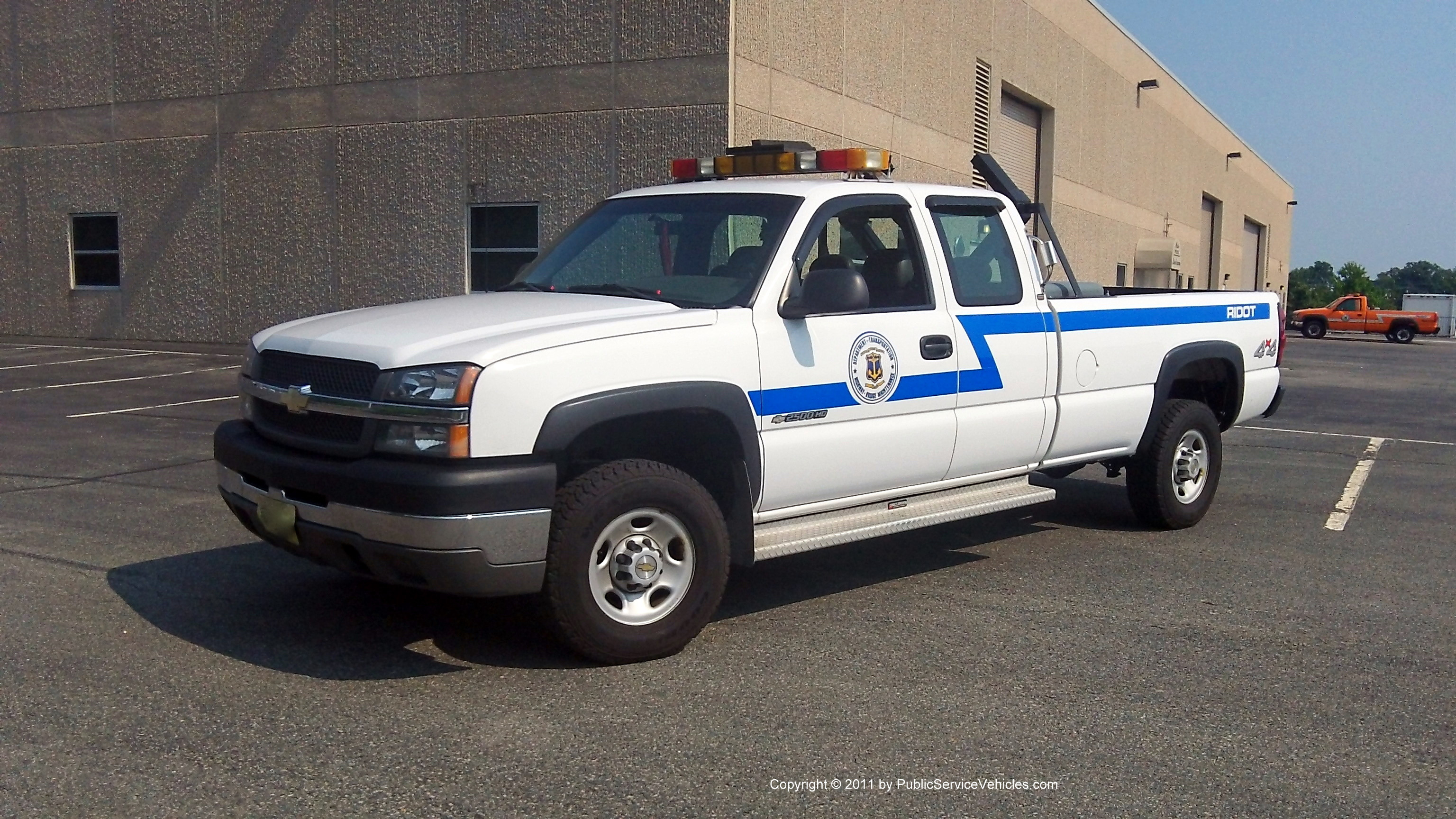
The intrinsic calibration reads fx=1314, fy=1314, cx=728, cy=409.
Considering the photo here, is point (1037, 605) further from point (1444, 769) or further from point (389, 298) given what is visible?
point (389, 298)

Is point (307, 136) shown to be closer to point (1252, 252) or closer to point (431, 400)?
point (431, 400)

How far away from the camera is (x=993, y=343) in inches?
258

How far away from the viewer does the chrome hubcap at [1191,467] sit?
807 centimetres

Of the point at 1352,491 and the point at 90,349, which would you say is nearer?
the point at 1352,491

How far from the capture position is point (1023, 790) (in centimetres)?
398

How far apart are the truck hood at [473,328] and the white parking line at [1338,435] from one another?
32.0 ft

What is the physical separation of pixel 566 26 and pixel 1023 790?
1641cm

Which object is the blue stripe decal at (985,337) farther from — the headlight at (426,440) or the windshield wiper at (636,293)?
the headlight at (426,440)

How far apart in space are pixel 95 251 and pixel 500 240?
8488 mm

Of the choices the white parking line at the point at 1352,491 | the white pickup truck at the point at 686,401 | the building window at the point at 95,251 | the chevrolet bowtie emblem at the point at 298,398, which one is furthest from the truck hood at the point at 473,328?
the building window at the point at 95,251

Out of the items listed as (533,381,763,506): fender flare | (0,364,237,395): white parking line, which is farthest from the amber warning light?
(0,364,237,395): white parking line

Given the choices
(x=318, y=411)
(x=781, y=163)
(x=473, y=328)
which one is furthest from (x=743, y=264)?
(x=318, y=411)

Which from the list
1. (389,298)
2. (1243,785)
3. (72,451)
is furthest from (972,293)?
(389,298)

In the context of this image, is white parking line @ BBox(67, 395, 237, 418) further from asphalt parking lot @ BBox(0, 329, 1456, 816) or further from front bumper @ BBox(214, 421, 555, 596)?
front bumper @ BBox(214, 421, 555, 596)
